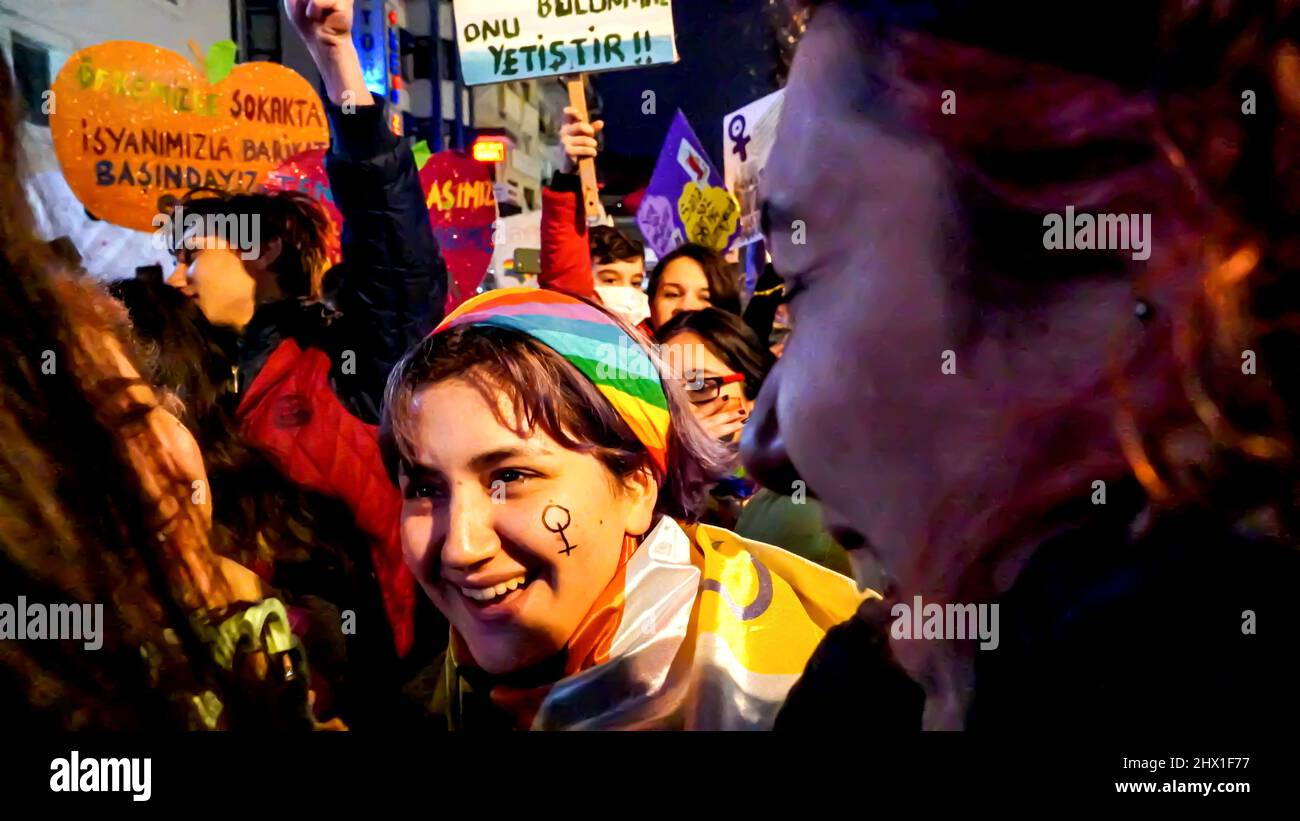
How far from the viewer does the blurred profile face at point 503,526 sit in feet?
5.30

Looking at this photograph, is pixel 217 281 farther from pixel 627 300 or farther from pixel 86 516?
pixel 627 300

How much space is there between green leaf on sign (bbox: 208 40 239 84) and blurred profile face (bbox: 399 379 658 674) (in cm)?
75

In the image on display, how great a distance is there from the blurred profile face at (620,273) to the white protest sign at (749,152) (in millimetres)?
217

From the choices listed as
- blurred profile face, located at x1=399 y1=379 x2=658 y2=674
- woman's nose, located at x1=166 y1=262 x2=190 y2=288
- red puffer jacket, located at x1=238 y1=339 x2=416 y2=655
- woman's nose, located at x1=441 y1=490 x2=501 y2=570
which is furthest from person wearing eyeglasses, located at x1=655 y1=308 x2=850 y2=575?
woman's nose, located at x1=166 y1=262 x2=190 y2=288

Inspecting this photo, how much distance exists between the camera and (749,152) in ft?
5.86

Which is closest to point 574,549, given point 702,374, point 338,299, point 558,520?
point 558,520

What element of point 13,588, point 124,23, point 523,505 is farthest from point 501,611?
point 124,23

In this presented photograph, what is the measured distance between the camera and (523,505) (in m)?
1.62

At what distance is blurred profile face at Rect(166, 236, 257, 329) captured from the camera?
1.89 metres

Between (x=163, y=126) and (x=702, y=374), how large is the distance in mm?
1127

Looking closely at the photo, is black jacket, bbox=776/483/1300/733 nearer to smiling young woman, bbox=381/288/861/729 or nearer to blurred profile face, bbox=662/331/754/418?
smiling young woman, bbox=381/288/861/729

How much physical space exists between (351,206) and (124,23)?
1.88 feet

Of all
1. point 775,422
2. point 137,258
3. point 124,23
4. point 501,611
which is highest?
point 124,23
